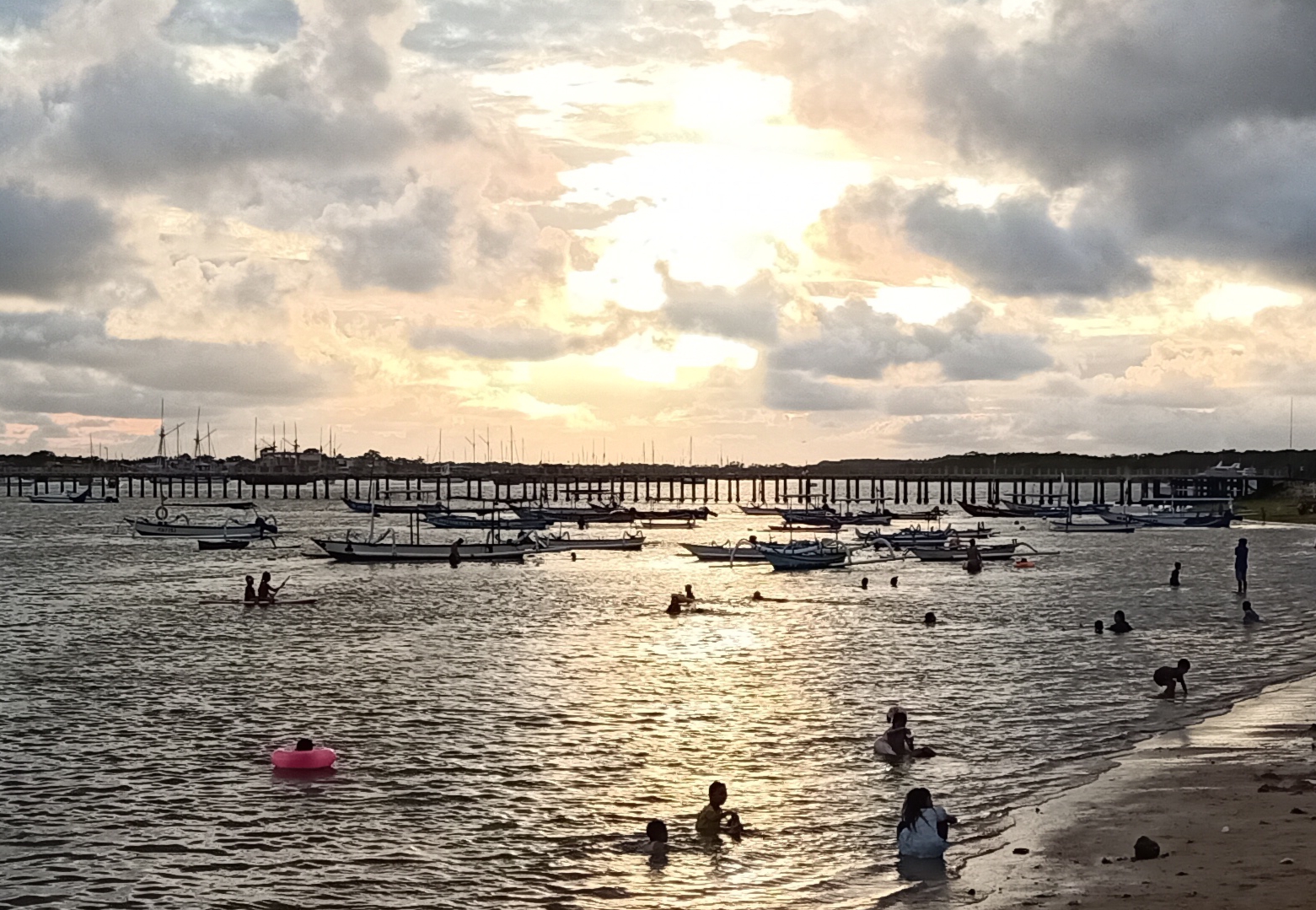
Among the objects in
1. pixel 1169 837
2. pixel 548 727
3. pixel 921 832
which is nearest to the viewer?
pixel 1169 837

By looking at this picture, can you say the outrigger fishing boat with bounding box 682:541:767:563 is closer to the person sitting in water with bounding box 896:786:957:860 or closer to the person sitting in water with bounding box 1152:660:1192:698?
the person sitting in water with bounding box 1152:660:1192:698

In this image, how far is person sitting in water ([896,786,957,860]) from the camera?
63.0 feet

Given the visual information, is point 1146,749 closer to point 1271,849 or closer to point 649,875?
point 1271,849

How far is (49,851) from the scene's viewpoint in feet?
67.4

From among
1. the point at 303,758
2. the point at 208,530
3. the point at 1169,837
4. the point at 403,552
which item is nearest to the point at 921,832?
the point at 1169,837

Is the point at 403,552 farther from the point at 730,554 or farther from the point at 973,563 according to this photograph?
the point at 973,563

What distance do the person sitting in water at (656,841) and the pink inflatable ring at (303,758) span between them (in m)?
8.47

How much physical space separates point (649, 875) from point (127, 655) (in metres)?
31.0

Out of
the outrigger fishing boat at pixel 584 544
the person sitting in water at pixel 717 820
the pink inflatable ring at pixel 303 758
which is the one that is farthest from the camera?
the outrigger fishing boat at pixel 584 544

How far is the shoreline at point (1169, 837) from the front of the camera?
16.2 m

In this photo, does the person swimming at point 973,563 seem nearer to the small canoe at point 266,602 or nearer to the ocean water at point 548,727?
the ocean water at point 548,727

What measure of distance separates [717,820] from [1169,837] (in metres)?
7.02

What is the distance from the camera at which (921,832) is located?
19234 mm

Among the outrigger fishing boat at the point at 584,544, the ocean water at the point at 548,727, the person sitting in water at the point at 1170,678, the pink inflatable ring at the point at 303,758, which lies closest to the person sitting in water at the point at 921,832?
the ocean water at the point at 548,727
